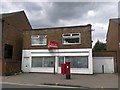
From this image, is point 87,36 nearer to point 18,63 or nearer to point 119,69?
point 119,69

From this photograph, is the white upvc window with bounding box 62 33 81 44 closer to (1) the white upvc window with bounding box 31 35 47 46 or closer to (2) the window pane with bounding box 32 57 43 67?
(1) the white upvc window with bounding box 31 35 47 46

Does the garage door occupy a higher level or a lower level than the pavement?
higher

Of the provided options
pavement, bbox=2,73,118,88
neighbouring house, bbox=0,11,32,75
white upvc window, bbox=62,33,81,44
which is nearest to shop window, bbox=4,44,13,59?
neighbouring house, bbox=0,11,32,75

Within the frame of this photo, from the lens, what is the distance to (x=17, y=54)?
34.3 metres

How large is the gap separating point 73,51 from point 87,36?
8.76 ft

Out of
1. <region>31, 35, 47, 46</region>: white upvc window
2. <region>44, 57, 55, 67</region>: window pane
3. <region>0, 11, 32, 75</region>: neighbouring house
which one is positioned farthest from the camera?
<region>31, 35, 47, 46</region>: white upvc window

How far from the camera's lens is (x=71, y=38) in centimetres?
3016

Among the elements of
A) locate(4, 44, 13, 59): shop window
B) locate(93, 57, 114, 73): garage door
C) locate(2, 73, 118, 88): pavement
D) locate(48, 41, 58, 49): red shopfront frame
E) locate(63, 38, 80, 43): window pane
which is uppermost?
locate(63, 38, 80, 43): window pane

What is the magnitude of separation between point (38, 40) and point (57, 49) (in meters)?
3.32

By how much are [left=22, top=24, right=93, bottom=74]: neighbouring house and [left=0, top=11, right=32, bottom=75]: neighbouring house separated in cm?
212

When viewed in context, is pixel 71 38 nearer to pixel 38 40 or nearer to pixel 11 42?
pixel 38 40

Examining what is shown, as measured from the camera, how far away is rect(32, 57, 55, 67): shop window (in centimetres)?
3063

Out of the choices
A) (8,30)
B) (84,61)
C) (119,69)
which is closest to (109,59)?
(119,69)

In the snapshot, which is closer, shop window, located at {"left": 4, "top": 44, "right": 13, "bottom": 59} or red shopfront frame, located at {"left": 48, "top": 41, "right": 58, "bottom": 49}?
A: red shopfront frame, located at {"left": 48, "top": 41, "right": 58, "bottom": 49}
